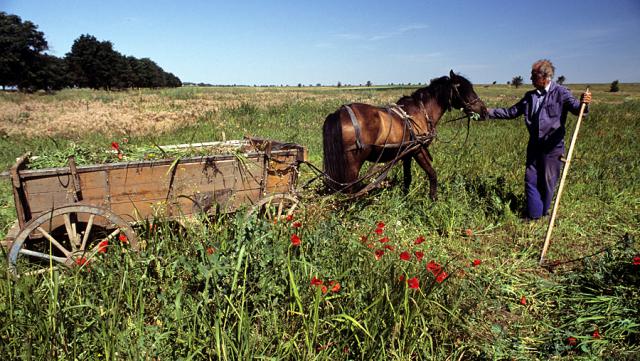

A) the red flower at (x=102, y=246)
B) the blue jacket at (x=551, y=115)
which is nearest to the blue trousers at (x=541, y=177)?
the blue jacket at (x=551, y=115)

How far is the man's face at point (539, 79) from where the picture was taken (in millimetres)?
4918

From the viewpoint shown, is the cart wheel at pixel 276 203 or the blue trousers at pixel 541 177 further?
the blue trousers at pixel 541 177

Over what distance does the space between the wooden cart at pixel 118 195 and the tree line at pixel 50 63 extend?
189ft

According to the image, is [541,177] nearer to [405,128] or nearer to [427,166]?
[427,166]

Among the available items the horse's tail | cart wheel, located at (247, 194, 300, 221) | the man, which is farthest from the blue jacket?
cart wheel, located at (247, 194, 300, 221)

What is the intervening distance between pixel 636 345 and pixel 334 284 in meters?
2.60

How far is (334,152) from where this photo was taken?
16.4 feet

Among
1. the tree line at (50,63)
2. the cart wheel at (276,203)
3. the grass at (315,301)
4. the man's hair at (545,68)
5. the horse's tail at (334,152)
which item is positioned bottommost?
the grass at (315,301)

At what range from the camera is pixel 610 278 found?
3.42 metres

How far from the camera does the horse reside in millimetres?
4922

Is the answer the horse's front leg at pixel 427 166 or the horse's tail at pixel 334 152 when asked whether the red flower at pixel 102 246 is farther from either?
the horse's front leg at pixel 427 166

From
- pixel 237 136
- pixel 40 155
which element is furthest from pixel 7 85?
pixel 40 155

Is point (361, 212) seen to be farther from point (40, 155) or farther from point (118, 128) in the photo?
point (118, 128)

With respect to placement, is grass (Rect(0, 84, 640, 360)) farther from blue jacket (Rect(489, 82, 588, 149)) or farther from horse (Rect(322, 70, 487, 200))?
blue jacket (Rect(489, 82, 588, 149))
